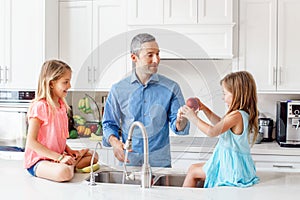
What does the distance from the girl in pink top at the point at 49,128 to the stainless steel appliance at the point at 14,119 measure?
4.53 ft

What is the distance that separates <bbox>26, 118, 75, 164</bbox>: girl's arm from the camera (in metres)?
1.78

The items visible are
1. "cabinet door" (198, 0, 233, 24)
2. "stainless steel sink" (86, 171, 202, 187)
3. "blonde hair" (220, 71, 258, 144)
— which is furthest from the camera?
"cabinet door" (198, 0, 233, 24)

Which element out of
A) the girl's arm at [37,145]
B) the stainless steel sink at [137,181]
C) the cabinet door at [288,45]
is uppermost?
the cabinet door at [288,45]

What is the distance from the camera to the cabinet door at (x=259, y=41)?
126 inches

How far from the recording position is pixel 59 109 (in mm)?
1897

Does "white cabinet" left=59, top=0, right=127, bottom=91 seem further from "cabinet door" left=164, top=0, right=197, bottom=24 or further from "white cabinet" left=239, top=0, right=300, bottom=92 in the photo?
"white cabinet" left=239, top=0, right=300, bottom=92

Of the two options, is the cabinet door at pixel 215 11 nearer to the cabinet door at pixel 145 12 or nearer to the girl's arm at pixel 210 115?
the cabinet door at pixel 145 12

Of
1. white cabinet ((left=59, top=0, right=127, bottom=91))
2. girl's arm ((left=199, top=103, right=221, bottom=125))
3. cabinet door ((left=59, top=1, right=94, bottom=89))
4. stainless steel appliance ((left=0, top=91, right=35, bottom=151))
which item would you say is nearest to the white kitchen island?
girl's arm ((left=199, top=103, right=221, bottom=125))

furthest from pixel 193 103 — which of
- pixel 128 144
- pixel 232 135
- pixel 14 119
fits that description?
pixel 14 119

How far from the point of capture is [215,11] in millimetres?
3174

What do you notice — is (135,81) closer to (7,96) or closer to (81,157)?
(81,157)

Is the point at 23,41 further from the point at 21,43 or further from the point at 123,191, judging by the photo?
the point at 123,191

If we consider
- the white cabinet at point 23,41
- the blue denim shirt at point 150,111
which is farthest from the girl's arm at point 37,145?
the white cabinet at point 23,41

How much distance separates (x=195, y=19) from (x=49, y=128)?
1.71 metres
